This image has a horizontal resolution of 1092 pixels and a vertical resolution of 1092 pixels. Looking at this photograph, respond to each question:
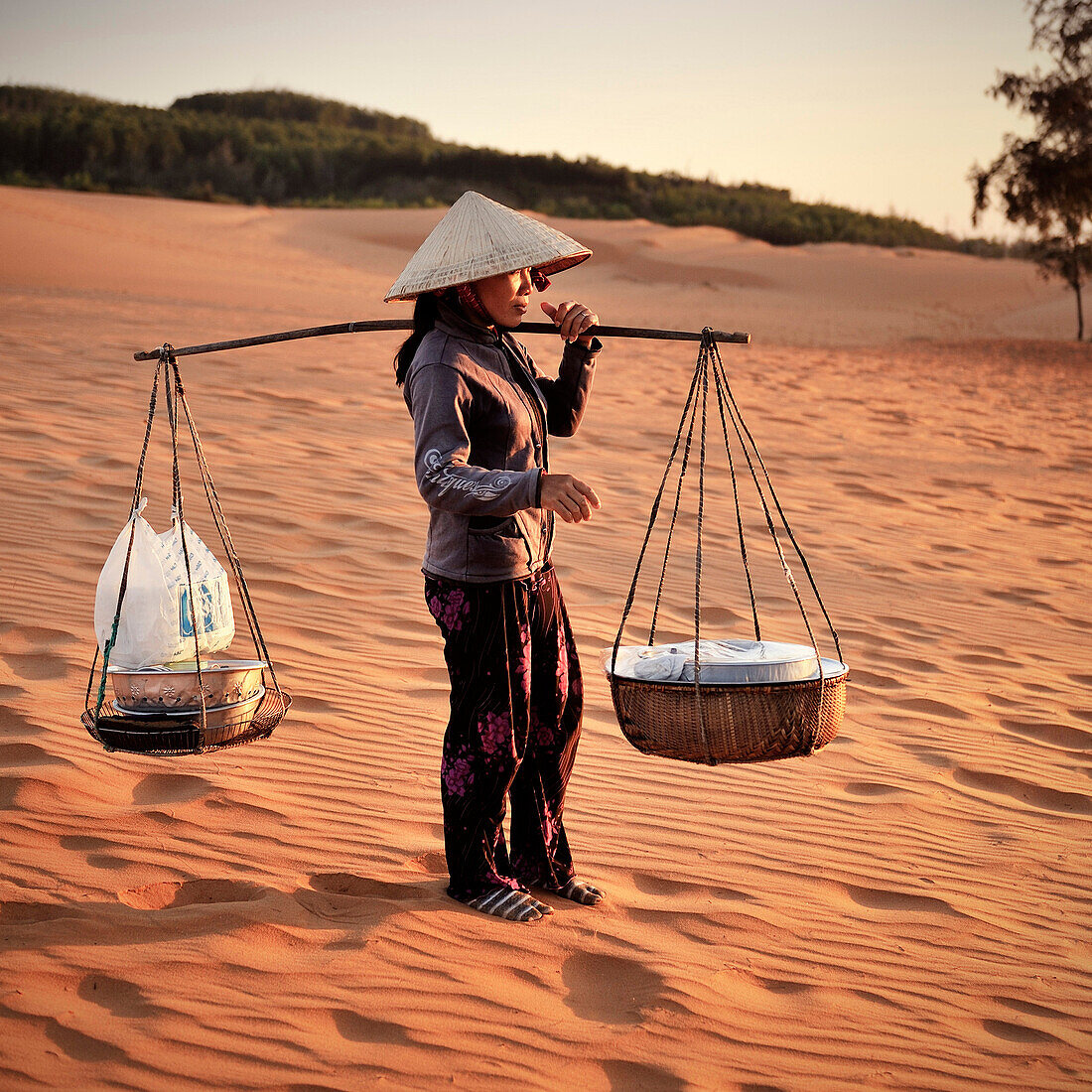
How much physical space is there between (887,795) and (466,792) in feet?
6.55

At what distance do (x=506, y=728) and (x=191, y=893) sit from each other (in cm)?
102

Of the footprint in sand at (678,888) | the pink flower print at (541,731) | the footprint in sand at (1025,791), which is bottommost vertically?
the footprint in sand at (678,888)

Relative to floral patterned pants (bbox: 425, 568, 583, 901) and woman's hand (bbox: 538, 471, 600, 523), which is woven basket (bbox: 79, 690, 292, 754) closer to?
floral patterned pants (bbox: 425, 568, 583, 901)

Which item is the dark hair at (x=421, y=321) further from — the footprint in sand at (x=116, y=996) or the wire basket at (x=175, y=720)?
the footprint in sand at (x=116, y=996)

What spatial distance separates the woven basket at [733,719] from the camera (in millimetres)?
2973

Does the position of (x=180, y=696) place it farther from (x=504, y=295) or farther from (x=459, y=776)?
(x=504, y=295)

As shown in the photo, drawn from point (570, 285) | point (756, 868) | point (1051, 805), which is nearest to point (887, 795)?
point (1051, 805)

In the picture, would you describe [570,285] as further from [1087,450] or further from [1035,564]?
[1035,564]

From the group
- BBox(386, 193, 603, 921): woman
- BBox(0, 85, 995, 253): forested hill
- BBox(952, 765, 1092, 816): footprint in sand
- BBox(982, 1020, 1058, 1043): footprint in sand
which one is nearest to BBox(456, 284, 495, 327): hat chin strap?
BBox(386, 193, 603, 921): woman

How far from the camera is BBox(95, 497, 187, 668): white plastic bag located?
11.1ft

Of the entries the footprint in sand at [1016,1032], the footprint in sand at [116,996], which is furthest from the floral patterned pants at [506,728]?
the footprint in sand at [1016,1032]

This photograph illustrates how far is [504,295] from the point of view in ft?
9.95

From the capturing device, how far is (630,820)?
13.4 ft

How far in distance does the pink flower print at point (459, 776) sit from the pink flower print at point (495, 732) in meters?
0.08
